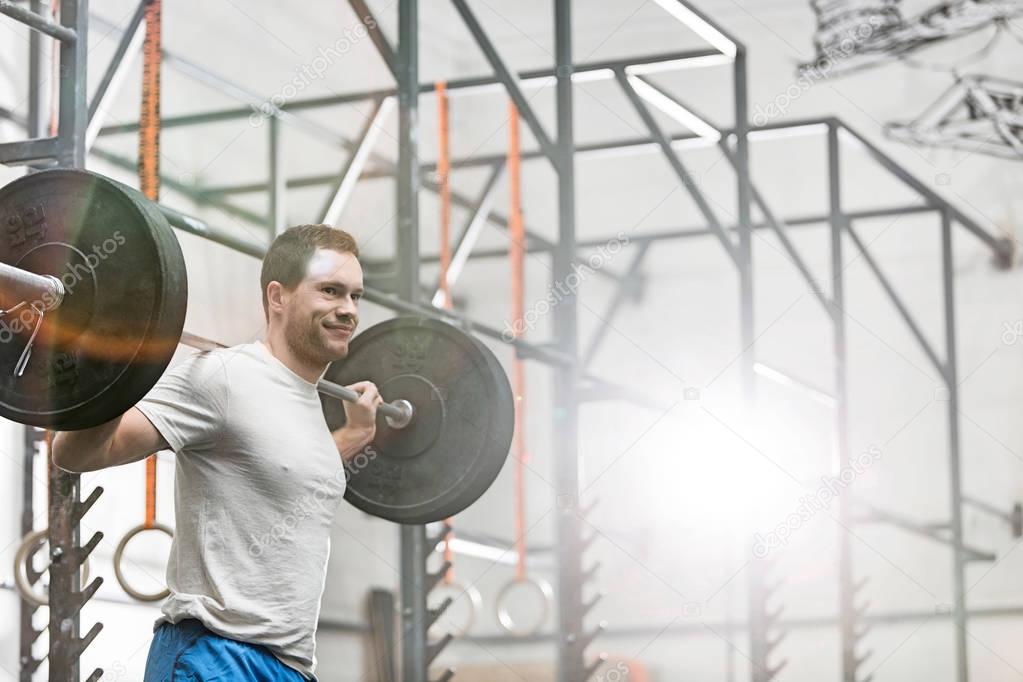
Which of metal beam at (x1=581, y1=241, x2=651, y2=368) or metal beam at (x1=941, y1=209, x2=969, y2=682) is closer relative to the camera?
metal beam at (x1=941, y1=209, x2=969, y2=682)

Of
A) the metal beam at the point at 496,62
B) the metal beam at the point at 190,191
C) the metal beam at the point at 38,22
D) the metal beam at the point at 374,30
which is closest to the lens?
the metal beam at the point at 38,22

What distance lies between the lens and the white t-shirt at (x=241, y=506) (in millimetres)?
2559

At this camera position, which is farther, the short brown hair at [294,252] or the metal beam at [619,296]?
the metal beam at [619,296]

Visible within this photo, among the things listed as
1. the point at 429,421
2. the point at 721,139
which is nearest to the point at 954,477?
the point at 721,139

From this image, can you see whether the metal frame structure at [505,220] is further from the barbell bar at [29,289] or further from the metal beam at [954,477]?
the barbell bar at [29,289]

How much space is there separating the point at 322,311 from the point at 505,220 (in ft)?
18.5

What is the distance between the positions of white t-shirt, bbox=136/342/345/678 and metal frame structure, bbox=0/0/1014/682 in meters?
0.62

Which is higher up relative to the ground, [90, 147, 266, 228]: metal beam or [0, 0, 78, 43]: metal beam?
[90, 147, 266, 228]: metal beam

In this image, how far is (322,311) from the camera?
2787mm

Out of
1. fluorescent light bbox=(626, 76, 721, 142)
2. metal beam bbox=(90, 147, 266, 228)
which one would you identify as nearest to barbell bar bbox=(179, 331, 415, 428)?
metal beam bbox=(90, 147, 266, 228)

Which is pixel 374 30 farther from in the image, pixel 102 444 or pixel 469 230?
pixel 469 230

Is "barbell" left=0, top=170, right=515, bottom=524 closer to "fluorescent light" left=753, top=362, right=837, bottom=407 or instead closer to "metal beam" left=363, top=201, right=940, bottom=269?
"fluorescent light" left=753, top=362, right=837, bottom=407

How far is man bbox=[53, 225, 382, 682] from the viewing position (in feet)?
8.32

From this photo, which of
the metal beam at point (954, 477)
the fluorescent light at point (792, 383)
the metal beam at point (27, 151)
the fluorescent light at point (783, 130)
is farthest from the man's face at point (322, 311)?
the metal beam at point (954, 477)
